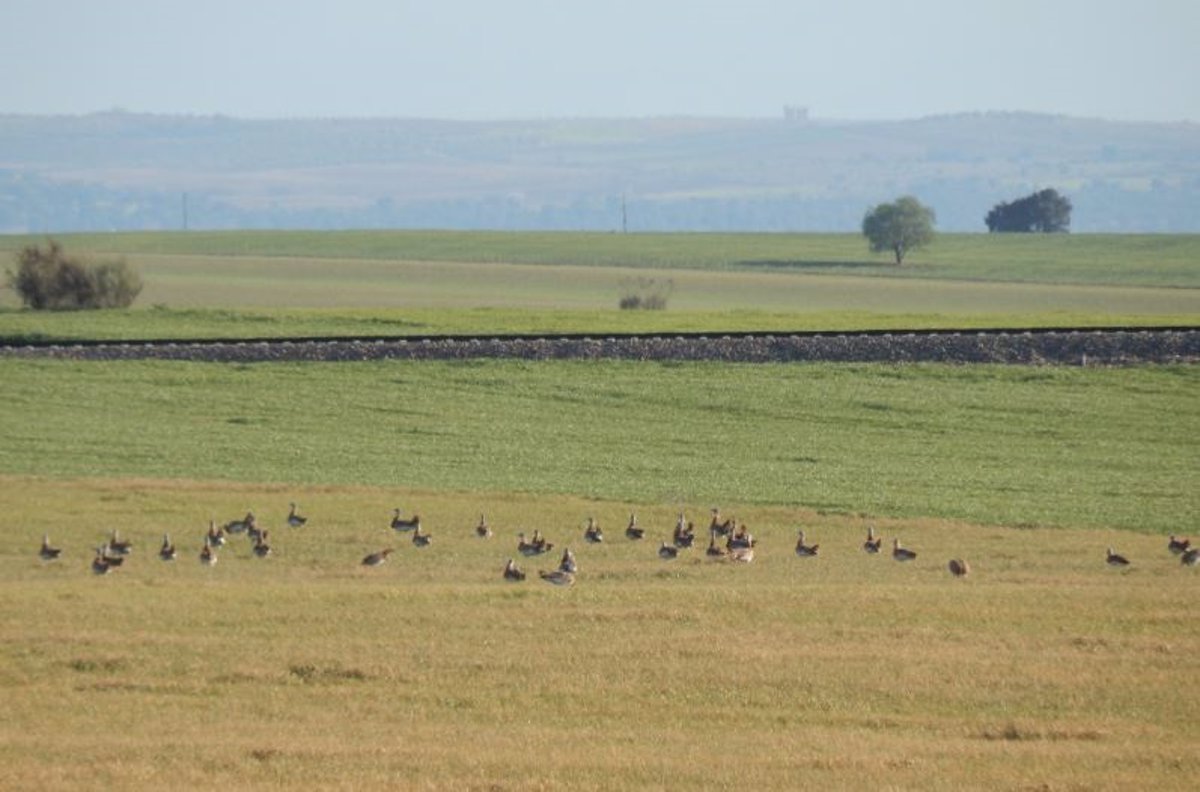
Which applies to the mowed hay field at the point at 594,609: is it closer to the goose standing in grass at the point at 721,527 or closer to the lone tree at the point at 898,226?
the goose standing in grass at the point at 721,527

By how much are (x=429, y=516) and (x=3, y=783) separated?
19.2 metres

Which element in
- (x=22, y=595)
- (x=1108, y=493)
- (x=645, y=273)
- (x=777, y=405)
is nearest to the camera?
(x=22, y=595)

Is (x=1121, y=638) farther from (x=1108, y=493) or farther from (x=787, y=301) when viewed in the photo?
(x=787, y=301)

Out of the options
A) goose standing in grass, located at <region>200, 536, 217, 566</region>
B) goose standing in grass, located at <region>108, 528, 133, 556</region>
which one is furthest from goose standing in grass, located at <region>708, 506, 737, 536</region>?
goose standing in grass, located at <region>108, 528, 133, 556</region>

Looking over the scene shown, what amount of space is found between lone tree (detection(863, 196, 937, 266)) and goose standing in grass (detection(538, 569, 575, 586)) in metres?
134

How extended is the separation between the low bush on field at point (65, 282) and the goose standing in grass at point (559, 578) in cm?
5804

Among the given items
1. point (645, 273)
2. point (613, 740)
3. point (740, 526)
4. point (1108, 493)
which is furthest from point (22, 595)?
point (645, 273)

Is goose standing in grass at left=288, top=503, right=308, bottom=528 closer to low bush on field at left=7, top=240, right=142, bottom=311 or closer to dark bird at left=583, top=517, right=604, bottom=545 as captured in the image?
dark bird at left=583, top=517, right=604, bottom=545

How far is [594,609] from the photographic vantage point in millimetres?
25328

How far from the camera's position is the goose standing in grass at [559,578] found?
28.0 meters

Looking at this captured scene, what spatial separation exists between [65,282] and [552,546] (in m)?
55.9

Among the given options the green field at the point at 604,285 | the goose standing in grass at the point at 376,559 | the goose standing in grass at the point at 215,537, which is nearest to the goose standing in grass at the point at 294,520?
the goose standing in grass at the point at 215,537

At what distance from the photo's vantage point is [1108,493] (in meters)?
41.6

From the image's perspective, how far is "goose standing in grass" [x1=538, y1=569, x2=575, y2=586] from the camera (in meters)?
28.0
